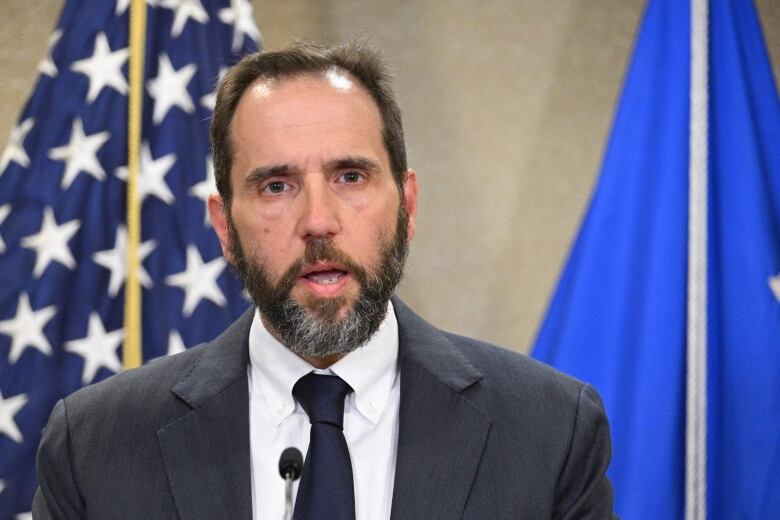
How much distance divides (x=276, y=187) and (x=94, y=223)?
1.06 metres

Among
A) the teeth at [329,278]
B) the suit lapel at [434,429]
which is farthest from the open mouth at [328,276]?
the suit lapel at [434,429]

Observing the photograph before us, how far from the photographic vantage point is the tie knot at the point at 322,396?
1651 millimetres

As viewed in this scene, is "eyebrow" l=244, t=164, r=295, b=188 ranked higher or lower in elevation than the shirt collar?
higher

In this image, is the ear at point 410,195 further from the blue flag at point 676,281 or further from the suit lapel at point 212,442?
the blue flag at point 676,281

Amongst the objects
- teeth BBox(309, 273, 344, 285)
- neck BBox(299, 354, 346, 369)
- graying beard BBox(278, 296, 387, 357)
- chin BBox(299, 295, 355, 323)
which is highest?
teeth BBox(309, 273, 344, 285)

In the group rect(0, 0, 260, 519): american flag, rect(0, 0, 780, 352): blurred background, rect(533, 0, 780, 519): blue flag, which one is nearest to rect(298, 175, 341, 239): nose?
rect(0, 0, 260, 519): american flag

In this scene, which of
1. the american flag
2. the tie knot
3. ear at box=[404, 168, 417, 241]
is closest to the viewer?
the tie knot

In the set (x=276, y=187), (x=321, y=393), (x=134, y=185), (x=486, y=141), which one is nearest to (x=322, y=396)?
(x=321, y=393)

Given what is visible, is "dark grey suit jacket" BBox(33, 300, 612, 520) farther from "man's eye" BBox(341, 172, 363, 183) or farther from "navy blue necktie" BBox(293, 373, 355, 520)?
"man's eye" BBox(341, 172, 363, 183)

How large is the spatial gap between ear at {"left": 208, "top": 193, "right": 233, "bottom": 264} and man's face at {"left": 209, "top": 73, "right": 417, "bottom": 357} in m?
0.06

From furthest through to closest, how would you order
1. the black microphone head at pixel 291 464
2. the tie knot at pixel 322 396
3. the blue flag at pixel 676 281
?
the blue flag at pixel 676 281, the tie knot at pixel 322 396, the black microphone head at pixel 291 464

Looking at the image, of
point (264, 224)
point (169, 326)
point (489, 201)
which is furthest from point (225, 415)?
point (489, 201)

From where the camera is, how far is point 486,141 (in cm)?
301

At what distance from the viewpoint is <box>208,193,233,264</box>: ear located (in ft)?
6.09
